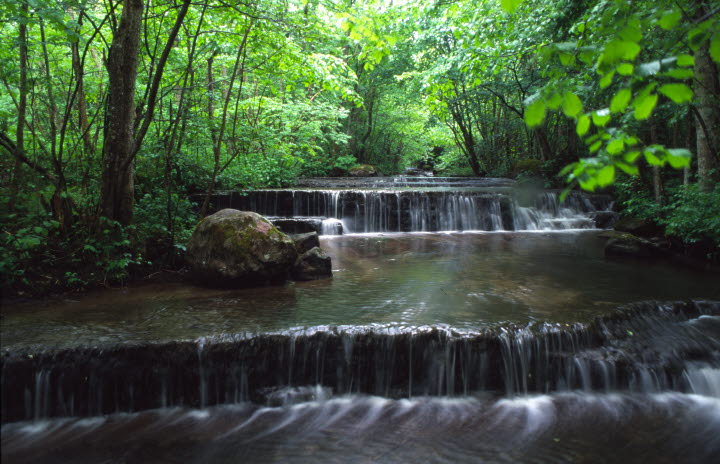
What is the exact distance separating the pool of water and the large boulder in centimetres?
24

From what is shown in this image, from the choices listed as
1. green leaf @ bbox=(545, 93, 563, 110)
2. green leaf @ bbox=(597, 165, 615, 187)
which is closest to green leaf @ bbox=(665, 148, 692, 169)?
green leaf @ bbox=(597, 165, 615, 187)

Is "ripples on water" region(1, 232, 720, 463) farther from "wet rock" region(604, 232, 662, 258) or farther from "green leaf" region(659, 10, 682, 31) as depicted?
"green leaf" region(659, 10, 682, 31)

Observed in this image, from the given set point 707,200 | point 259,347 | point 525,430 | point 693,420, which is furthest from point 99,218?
point 707,200

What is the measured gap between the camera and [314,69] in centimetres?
833

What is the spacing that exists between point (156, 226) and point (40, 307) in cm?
202

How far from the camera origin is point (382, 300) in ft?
16.3

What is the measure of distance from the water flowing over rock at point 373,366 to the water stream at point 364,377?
0.04ft

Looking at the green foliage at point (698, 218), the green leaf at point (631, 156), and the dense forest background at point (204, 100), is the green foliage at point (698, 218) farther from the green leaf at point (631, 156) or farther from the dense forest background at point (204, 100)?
the green leaf at point (631, 156)

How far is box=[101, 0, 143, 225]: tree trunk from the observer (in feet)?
17.3

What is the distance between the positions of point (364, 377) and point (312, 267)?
270 centimetres

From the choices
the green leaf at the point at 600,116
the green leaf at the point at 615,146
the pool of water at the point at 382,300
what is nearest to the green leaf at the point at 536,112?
the green leaf at the point at 600,116

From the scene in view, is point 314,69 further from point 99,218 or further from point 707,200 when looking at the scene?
point 707,200

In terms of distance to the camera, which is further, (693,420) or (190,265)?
(190,265)

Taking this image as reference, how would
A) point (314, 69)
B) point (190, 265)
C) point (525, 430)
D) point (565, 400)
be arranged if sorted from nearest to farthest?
1. point (525, 430)
2. point (565, 400)
3. point (190, 265)
4. point (314, 69)
